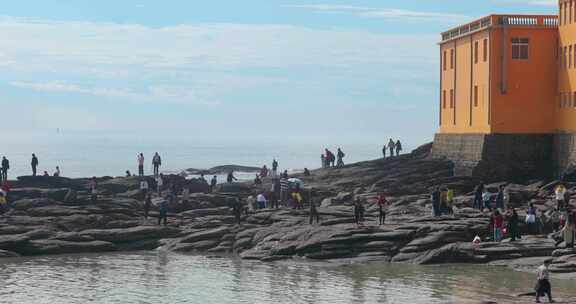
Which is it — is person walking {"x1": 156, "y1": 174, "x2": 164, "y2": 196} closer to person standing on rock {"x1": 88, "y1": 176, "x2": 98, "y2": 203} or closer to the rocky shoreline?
the rocky shoreline

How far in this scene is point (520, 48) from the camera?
228ft

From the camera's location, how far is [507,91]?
6975 cm

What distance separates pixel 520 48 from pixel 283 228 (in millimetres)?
22550

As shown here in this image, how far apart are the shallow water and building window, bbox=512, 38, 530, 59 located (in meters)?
24.7

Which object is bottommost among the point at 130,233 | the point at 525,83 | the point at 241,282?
the point at 241,282

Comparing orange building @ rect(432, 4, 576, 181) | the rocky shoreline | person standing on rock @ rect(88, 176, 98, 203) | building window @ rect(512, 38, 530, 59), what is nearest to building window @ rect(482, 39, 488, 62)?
orange building @ rect(432, 4, 576, 181)

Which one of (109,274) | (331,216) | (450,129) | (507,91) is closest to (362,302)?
(109,274)

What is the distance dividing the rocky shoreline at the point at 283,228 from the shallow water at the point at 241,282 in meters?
1.26

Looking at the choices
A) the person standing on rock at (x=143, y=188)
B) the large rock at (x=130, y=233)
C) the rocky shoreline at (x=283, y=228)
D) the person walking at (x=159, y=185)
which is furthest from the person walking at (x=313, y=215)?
the person walking at (x=159, y=185)

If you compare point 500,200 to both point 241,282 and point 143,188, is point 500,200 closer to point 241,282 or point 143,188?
point 241,282

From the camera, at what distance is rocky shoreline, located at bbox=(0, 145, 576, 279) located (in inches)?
1949

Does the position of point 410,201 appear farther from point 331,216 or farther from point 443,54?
point 443,54

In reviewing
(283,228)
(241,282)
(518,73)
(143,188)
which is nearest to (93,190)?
(143,188)

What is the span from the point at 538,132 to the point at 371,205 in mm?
12951
